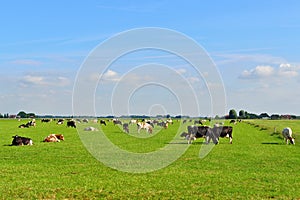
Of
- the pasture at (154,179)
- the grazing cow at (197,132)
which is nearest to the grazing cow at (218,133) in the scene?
the grazing cow at (197,132)

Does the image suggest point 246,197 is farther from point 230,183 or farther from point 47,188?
point 47,188

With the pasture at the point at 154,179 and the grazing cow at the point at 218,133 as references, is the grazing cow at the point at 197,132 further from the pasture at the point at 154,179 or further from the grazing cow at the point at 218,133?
the pasture at the point at 154,179

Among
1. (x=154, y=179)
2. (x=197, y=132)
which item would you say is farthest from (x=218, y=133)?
(x=154, y=179)

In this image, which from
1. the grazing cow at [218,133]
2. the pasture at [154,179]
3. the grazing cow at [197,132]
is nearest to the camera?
the pasture at [154,179]

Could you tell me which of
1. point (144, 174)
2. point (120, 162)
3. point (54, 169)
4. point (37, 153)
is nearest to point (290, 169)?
point (144, 174)

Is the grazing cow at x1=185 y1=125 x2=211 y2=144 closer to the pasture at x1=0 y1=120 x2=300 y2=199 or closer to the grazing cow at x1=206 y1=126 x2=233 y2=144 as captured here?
the grazing cow at x1=206 y1=126 x2=233 y2=144

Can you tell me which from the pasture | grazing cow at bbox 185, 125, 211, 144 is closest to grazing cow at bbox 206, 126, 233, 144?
grazing cow at bbox 185, 125, 211, 144

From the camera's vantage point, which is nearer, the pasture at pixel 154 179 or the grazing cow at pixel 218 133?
the pasture at pixel 154 179

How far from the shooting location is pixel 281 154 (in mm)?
24188

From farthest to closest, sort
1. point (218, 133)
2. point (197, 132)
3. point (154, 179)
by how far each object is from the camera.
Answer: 1. point (197, 132)
2. point (218, 133)
3. point (154, 179)

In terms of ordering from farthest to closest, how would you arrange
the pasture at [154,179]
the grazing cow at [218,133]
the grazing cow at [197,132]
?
the grazing cow at [197,132] < the grazing cow at [218,133] < the pasture at [154,179]

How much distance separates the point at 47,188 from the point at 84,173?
10.8 ft

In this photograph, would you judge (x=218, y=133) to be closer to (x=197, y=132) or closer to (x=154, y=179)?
(x=197, y=132)

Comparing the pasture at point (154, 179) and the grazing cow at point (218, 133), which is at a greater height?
the grazing cow at point (218, 133)
